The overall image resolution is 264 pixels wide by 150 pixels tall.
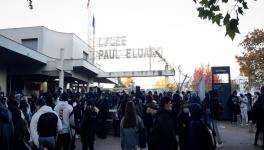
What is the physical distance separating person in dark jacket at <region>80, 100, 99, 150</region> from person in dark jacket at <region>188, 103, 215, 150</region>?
15.1 ft

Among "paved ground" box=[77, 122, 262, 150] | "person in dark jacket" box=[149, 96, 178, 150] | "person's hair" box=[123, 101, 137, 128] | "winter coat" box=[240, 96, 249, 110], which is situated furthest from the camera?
"winter coat" box=[240, 96, 249, 110]

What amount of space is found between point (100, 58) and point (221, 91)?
88.6ft

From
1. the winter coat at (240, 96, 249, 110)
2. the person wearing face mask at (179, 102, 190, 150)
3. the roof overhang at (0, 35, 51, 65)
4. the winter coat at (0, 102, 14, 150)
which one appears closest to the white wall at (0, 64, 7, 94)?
the roof overhang at (0, 35, 51, 65)

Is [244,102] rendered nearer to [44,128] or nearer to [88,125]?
[88,125]

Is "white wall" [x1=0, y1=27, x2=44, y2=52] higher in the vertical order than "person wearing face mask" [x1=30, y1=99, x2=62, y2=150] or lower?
higher

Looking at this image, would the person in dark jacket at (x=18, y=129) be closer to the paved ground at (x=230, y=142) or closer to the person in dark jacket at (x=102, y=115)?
the paved ground at (x=230, y=142)

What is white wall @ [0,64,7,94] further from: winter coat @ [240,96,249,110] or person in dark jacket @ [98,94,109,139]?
winter coat @ [240,96,249,110]

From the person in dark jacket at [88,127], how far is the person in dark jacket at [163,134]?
3629mm

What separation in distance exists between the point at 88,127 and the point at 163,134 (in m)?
4.02

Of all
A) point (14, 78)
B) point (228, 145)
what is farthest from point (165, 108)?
point (14, 78)

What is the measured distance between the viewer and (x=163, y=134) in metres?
6.71

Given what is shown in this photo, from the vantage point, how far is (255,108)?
39.2 ft

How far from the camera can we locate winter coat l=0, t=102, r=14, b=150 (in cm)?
739

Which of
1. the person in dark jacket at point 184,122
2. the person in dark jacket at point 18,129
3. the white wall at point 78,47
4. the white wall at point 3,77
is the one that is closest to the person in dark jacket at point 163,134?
the person in dark jacket at point 184,122
